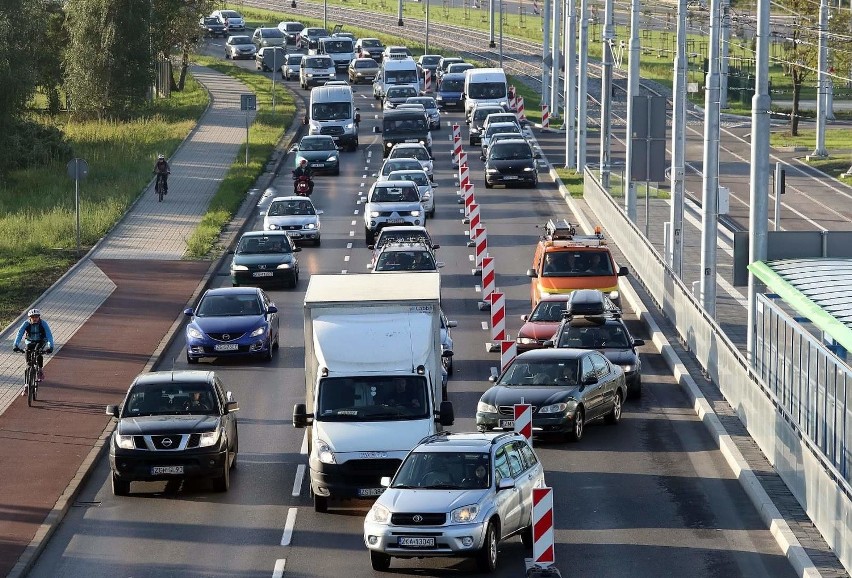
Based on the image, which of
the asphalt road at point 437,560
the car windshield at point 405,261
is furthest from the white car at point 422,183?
the asphalt road at point 437,560

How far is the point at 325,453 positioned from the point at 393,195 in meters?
→ 28.4

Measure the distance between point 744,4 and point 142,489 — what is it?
348 feet

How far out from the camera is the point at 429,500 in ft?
61.7

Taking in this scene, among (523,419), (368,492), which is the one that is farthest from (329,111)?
(368,492)

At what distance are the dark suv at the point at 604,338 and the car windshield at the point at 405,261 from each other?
21.5ft

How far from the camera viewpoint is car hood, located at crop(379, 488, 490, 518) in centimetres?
1861

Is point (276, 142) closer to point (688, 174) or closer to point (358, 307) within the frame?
point (688, 174)

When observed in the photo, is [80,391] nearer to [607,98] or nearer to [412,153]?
[607,98]

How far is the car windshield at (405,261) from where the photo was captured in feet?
123

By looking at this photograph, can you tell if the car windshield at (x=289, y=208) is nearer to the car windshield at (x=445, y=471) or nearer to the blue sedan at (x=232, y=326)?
the blue sedan at (x=232, y=326)

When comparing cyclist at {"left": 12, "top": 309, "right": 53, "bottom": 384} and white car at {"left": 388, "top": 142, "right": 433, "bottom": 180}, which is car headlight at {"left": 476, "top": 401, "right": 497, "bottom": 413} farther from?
white car at {"left": 388, "top": 142, "right": 433, "bottom": 180}

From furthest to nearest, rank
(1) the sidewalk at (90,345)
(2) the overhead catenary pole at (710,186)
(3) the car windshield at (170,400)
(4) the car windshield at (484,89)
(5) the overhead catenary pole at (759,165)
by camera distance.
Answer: (4) the car windshield at (484,89) < (2) the overhead catenary pole at (710,186) < (5) the overhead catenary pole at (759,165) < (3) the car windshield at (170,400) < (1) the sidewalk at (90,345)

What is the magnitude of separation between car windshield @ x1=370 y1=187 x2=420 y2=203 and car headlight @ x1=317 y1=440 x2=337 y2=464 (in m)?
27.9

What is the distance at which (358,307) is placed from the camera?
24203 mm
